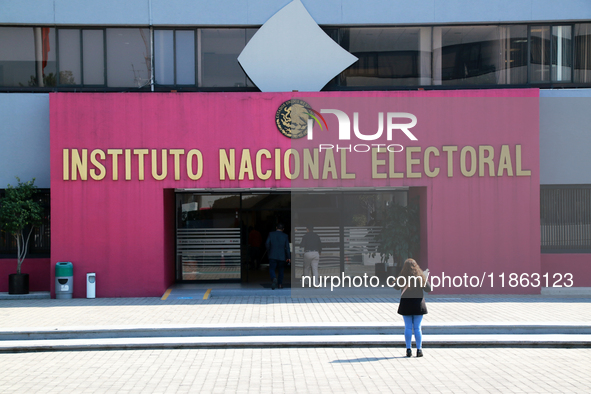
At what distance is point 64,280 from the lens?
43.3 feet

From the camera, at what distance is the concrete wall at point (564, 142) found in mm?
14344

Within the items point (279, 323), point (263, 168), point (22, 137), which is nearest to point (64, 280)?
point (22, 137)

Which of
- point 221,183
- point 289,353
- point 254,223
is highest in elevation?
point 221,183

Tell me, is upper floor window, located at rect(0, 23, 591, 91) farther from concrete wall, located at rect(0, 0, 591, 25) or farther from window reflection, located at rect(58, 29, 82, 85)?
concrete wall, located at rect(0, 0, 591, 25)

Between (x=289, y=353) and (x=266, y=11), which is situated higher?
(x=266, y=11)

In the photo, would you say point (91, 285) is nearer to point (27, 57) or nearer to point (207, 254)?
point (207, 254)

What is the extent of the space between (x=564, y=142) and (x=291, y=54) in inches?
325

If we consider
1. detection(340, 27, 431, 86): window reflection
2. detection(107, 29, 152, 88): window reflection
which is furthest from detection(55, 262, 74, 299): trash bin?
detection(340, 27, 431, 86): window reflection

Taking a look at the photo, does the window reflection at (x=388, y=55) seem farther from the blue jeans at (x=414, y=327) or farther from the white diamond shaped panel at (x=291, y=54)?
the blue jeans at (x=414, y=327)

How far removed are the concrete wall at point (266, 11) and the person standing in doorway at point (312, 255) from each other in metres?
6.38

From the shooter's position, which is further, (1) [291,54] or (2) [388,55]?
(2) [388,55]

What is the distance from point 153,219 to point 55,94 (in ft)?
13.8

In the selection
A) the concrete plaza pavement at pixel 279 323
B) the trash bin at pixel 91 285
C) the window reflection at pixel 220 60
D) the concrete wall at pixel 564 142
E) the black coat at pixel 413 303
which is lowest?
the concrete plaza pavement at pixel 279 323

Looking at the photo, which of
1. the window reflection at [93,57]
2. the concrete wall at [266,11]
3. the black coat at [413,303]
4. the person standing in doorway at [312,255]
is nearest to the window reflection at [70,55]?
the window reflection at [93,57]
